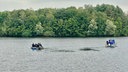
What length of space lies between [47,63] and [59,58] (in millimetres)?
8896

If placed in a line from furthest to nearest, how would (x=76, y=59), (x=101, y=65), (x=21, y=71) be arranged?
(x=76, y=59)
(x=101, y=65)
(x=21, y=71)

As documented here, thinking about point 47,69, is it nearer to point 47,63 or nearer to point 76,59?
point 47,63

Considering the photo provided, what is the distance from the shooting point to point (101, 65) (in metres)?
68.1

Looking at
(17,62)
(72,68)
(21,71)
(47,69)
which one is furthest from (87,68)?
(17,62)

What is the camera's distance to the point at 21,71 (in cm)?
6047

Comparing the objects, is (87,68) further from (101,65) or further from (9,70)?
(9,70)

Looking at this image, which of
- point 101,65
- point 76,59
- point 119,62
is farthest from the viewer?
point 76,59

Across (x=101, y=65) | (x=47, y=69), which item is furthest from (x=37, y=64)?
(x=101, y=65)

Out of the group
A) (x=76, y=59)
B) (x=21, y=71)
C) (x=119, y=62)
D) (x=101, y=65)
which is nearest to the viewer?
(x=21, y=71)

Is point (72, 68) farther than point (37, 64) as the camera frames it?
No

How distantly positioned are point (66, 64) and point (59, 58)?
1048cm

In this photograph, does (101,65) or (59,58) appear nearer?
(101,65)

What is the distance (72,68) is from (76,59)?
13.9 metres

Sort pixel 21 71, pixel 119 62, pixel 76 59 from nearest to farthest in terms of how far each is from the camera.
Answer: pixel 21 71 < pixel 119 62 < pixel 76 59
